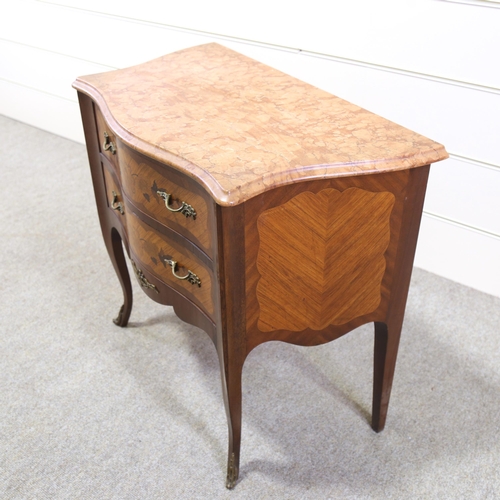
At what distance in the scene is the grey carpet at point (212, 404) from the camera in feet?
5.35

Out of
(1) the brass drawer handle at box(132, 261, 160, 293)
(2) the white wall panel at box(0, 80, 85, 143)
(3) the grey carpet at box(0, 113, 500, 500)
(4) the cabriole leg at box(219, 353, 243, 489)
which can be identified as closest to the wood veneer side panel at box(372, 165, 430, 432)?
(3) the grey carpet at box(0, 113, 500, 500)

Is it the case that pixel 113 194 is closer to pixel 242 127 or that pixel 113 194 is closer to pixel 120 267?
pixel 120 267

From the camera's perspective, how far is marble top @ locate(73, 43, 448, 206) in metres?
1.20

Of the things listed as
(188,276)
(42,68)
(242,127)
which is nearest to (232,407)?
(188,276)

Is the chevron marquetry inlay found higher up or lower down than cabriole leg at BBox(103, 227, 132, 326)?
higher up

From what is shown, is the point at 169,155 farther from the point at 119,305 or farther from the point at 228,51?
the point at 119,305

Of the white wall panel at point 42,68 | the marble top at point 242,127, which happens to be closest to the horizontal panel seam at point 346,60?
the white wall panel at point 42,68

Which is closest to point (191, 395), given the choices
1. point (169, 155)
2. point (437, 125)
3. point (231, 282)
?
point (231, 282)

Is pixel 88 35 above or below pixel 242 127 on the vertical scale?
below

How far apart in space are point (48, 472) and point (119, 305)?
2.40 ft

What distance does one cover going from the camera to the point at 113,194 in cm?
173

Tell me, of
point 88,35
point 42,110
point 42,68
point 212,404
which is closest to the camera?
point 212,404

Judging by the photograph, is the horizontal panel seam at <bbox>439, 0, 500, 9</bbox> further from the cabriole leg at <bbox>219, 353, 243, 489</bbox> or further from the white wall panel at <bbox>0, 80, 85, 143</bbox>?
the white wall panel at <bbox>0, 80, 85, 143</bbox>

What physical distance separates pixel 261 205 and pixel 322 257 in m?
0.21
